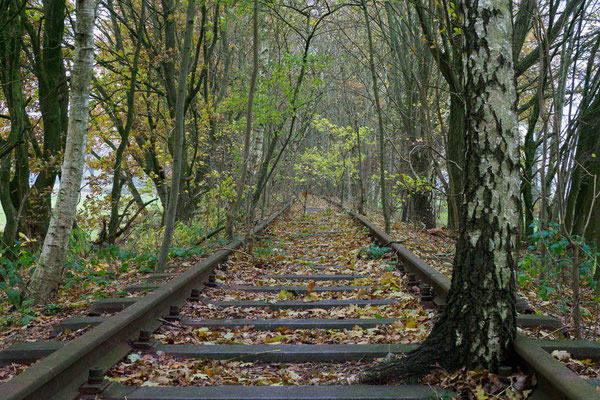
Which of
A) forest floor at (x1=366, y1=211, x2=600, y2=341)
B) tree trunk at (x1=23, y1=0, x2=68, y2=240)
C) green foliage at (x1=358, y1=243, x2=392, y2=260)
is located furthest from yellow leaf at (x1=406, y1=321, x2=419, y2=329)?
tree trunk at (x1=23, y1=0, x2=68, y2=240)

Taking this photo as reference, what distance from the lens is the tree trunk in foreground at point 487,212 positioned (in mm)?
2973

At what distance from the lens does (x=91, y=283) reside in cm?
615

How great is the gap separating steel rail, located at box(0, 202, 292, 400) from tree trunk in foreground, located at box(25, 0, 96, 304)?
1.56 m

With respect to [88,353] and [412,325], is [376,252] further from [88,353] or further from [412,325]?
[88,353]

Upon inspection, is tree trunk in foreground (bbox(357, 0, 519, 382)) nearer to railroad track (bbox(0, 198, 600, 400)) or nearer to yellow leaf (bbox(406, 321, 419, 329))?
railroad track (bbox(0, 198, 600, 400))

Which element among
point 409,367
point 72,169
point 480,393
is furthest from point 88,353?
point 72,169

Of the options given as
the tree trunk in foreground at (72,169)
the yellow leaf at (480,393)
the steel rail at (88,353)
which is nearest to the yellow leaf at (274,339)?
the steel rail at (88,353)

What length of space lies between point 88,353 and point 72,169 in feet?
9.95

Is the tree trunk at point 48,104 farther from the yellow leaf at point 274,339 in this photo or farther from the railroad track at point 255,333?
the yellow leaf at point 274,339

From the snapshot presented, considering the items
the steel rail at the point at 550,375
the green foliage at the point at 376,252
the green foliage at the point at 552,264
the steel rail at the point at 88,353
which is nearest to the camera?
the steel rail at the point at 550,375

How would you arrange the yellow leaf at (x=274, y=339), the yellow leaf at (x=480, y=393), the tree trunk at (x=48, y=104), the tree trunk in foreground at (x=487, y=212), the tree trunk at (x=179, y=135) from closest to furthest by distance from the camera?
→ 1. the yellow leaf at (x=480, y=393)
2. the tree trunk in foreground at (x=487, y=212)
3. the yellow leaf at (x=274, y=339)
4. the tree trunk at (x=179, y=135)
5. the tree trunk at (x=48, y=104)

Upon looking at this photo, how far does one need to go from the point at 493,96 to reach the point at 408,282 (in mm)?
3190

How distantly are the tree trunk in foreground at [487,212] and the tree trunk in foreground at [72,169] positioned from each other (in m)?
3.92

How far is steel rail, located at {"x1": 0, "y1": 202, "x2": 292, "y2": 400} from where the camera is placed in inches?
94.7
